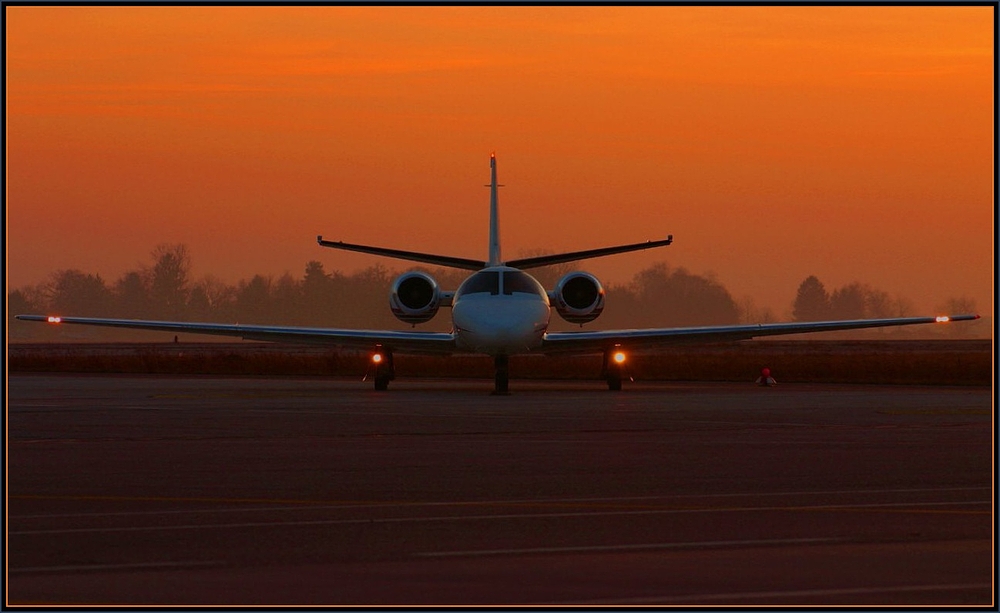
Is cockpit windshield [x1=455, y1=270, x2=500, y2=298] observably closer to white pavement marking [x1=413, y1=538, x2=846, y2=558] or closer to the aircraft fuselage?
the aircraft fuselage

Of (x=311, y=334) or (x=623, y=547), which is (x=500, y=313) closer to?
(x=311, y=334)

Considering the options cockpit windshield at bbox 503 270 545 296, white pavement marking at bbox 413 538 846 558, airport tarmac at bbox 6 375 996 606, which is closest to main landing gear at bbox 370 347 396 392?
cockpit windshield at bbox 503 270 545 296

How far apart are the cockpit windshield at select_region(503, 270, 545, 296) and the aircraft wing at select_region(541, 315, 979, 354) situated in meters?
1.40

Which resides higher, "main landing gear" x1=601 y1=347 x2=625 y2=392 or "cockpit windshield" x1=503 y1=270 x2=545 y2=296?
"cockpit windshield" x1=503 y1=270 x2=545 y2=296

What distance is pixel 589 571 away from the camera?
8.09 metres

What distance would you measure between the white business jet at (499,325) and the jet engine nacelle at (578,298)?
0.08ft

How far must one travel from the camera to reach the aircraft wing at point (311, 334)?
124ft

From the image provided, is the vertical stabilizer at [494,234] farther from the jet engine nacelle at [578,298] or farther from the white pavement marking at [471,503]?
the white pavement marking at [471,503]

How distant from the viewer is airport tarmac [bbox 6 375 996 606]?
7.68 metres

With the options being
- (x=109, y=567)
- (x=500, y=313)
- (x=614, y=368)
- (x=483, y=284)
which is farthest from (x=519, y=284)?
(x=109, y=567)

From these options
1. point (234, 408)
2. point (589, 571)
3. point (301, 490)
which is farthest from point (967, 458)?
point (234, 408)

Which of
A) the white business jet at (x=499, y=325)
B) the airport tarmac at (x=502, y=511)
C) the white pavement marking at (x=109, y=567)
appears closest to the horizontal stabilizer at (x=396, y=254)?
the white business jet at (x=499, y=325)

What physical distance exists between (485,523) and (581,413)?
44.5 feet

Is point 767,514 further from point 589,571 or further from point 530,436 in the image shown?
point 530,436
